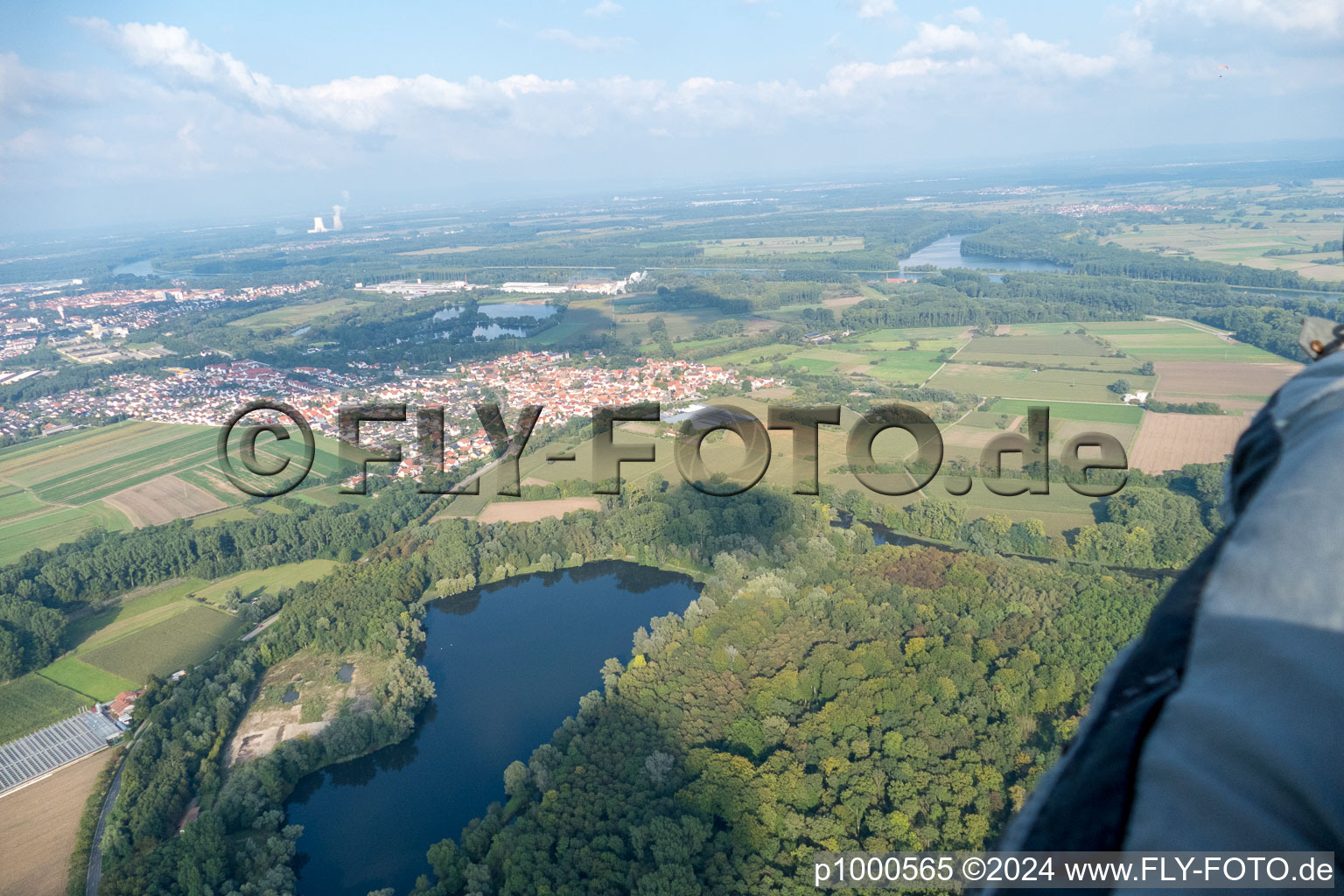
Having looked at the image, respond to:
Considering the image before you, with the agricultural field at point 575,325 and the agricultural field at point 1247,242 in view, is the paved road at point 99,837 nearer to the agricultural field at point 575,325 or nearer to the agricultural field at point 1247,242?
the agricultural field at point 575,325

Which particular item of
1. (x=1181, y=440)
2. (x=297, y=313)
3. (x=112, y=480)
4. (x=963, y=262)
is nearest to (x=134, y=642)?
(x=112, y=480)

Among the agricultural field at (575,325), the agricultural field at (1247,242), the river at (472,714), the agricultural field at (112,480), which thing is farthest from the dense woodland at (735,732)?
the agricultural field at (1247,242)

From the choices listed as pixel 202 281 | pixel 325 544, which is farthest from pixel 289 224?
A: pixel 325 544

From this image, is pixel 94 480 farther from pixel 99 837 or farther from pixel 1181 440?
pixel 1181 440

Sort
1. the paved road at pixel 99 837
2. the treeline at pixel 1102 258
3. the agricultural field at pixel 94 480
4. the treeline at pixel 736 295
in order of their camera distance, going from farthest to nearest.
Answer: the treeline at pixel 736 295
the treeline at pixel 1102 258
the agricultural field at pixel 94 480
the paved road at pixel 99 837

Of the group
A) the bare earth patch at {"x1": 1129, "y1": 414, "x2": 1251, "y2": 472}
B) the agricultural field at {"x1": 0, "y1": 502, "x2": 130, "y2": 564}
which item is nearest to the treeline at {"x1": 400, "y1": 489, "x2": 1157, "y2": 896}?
the bare earth patch at {"x1": 1129, "y1": 414, "x2": 1251, "y2": 472}

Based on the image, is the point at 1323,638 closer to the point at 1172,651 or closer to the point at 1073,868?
the point at 1172,651
